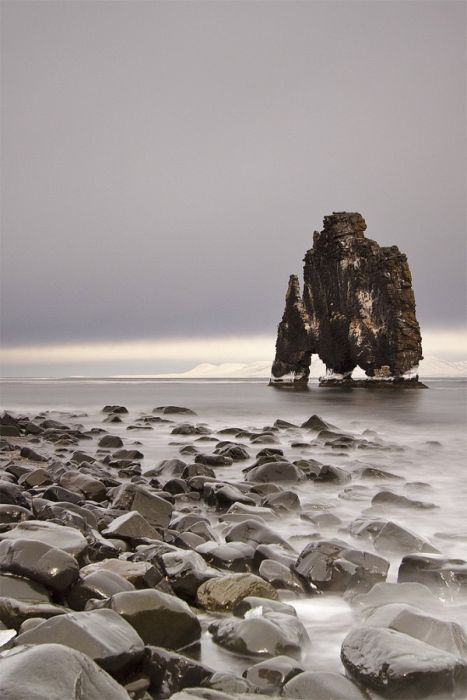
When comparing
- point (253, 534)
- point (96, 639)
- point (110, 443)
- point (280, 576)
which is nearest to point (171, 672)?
point (96, 639)

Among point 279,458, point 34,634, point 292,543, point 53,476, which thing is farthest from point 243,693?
point 279,458

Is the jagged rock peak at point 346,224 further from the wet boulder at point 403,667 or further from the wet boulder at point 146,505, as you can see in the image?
the wet boulder at point 403,667

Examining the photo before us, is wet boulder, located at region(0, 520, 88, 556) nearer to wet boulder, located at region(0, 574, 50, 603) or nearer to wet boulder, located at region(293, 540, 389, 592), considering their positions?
wet boulder, located at region(0, 574, 50, 603)

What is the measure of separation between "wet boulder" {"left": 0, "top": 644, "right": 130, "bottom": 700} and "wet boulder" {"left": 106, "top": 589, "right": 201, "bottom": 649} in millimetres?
795

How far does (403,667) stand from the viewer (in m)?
2.53

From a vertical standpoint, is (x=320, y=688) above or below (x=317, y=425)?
above

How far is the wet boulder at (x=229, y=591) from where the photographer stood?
3.65 meters

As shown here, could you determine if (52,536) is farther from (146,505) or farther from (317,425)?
(317,425)

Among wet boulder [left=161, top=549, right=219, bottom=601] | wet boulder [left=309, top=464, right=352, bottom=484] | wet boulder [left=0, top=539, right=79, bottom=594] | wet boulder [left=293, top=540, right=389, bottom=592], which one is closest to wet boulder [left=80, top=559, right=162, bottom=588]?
wet boulder [left=161, top=549, right=219, bottom=601]

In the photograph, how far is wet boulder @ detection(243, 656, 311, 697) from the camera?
258 cm

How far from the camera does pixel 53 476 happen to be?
7.69m

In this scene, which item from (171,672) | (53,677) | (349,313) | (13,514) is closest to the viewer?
(53,677)

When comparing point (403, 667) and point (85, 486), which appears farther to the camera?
point (85, 486)

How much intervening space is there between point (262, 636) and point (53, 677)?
4.40 feet
